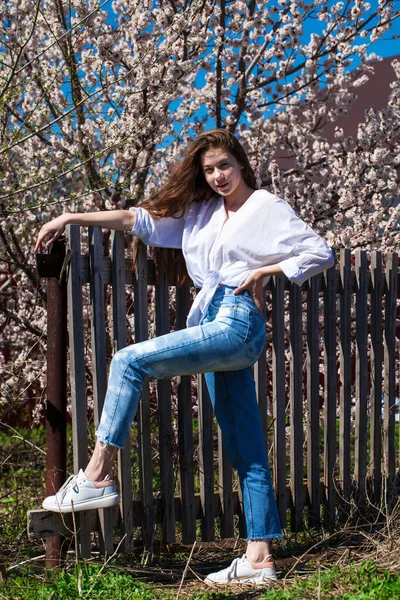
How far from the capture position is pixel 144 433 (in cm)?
370

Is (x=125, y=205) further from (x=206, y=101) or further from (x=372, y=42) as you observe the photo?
(x=372, y=42)

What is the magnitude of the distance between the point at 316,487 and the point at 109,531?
148 cm

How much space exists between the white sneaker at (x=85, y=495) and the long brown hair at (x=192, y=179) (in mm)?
1095

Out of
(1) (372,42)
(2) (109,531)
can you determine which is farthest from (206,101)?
(2) (109,531)

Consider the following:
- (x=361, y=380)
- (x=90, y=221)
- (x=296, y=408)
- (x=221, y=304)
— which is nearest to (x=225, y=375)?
(x=221, y=304)

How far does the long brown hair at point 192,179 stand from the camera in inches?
140

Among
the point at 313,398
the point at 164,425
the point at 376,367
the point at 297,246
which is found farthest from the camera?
the point at 376,367

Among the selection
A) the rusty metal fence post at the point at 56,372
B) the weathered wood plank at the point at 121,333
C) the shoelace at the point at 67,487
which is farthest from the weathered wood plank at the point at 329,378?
the shoelace at the point at 67,487

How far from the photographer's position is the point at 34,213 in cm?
603

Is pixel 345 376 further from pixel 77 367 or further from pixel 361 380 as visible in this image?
pixel 77 367

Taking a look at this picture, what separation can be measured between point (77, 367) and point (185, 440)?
72 cm

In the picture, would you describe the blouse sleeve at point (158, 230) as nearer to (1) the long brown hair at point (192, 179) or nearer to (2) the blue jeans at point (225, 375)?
(1) the long brown hair at point (192, 179)

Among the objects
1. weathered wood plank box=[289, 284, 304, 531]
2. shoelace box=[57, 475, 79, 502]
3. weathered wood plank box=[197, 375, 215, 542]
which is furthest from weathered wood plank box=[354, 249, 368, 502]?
shoelace box=[57, 475, 79, 502]

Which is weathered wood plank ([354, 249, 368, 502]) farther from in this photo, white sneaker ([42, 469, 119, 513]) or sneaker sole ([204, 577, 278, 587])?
white sneaker ([42, 469, 119, 513])
